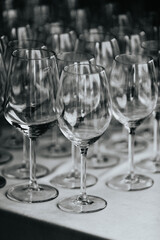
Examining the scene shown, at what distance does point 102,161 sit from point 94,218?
321 millimetres

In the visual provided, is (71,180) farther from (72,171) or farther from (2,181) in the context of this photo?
(2,181)

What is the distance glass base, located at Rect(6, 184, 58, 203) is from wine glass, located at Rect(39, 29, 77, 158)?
0.60 feet

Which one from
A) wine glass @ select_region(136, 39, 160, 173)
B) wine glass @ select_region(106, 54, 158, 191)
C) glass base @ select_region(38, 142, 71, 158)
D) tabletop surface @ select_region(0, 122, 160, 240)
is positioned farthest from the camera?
glass base @ select_region(38, 142, 71, 158)

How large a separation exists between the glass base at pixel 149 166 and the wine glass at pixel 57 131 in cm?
17

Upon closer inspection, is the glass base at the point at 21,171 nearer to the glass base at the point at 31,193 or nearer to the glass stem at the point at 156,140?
the glass base at the point at 31,193

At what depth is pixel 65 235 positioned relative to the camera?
114 cm

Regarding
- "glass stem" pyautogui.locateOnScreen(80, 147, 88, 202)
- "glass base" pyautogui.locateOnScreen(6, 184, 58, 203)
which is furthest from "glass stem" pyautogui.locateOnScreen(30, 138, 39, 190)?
"glass stem" pyautogui.locateOnScreen(80, 147, 88, 202)

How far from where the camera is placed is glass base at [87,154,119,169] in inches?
57.2

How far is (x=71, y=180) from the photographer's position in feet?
4.50

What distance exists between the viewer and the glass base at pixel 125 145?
1540mm

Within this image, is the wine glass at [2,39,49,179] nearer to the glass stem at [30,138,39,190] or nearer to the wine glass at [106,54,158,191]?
the glass stem at [30,138,39,190]

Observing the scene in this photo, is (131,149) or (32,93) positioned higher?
(32,93)

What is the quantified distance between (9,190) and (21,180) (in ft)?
0.24

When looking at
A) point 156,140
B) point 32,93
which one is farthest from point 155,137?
point 32,93
